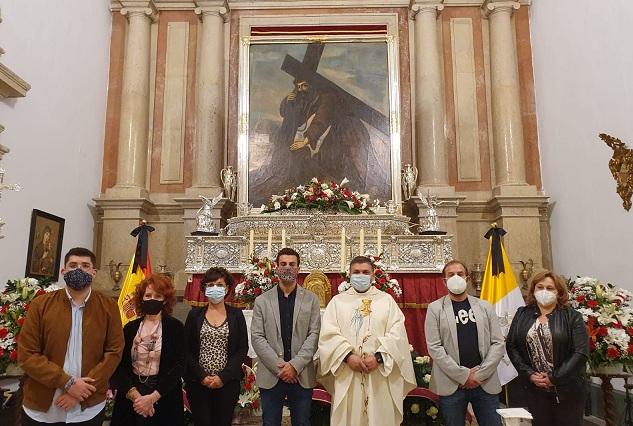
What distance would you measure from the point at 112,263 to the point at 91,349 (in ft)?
21.4

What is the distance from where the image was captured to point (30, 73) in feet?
26.3

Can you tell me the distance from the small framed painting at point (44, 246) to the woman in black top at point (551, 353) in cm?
637

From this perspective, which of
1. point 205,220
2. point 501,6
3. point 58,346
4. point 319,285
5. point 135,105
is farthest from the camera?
point 501,6

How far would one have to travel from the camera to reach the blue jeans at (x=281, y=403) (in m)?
4.27

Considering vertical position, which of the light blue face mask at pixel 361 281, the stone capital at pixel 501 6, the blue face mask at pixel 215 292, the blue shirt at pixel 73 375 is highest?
the stone capital at pixel 501 6

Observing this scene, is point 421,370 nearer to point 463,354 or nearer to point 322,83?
point 463,354

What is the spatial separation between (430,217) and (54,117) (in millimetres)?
6241

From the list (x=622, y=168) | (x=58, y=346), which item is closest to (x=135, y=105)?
(x=58, y=346)

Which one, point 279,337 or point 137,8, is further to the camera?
point 137,8

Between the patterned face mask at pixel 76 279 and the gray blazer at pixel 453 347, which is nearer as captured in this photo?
the patterned face mask at pixel 76 279

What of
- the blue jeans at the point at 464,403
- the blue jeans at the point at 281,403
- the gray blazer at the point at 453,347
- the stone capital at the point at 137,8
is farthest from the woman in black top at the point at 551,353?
the stone capital at the point at 137,8

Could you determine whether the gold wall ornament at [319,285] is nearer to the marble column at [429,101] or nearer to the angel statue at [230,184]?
the angel statue at [230,184]

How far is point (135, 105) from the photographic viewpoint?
10797mm

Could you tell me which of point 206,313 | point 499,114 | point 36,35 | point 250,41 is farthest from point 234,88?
point 206,313
